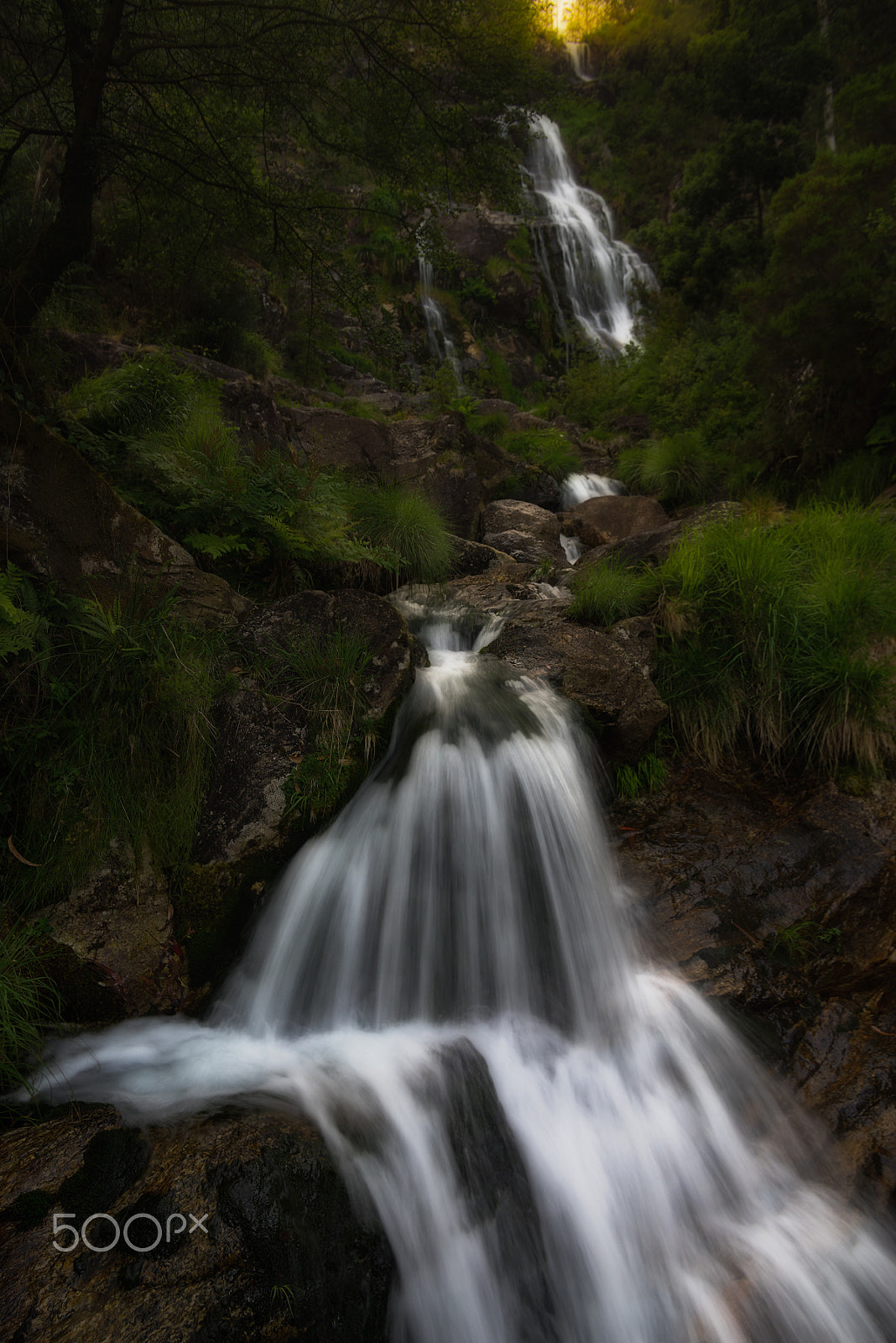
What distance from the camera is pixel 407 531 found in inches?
264

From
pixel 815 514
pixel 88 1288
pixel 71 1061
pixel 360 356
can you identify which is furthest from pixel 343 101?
pixel 360 356

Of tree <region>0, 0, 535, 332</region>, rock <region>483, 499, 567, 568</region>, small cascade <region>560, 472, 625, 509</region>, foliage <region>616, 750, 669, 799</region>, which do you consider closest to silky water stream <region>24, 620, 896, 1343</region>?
foliage <region>616, 750, 669, 799</region>

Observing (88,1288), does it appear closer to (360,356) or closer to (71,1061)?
(71,1061)

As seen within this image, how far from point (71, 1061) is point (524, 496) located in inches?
407

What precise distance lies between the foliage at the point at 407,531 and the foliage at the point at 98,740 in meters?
3.23

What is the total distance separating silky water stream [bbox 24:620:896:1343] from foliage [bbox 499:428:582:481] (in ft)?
30.2

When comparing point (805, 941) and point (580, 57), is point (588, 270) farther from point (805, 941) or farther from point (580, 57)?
point (805, 941)

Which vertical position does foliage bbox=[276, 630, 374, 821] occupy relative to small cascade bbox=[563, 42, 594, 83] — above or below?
below

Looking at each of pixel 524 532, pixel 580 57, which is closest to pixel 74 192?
pixel 524 532

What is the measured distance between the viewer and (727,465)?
10.2 m

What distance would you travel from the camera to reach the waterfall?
72.2ft

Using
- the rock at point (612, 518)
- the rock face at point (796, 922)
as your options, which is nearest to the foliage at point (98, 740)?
the rock face at point (796, 922)

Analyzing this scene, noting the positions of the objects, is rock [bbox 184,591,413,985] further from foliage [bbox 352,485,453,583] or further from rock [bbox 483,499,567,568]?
rock [bbox 483,499,567,568]

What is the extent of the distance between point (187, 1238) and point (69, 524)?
130 inches
